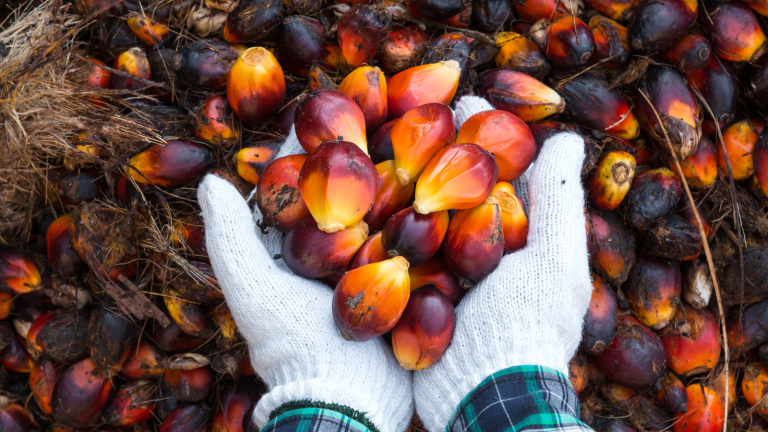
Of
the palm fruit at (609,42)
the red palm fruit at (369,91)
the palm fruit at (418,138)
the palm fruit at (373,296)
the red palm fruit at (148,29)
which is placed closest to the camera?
the palm fruit at (373,296)

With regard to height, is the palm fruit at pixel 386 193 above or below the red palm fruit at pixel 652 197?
above

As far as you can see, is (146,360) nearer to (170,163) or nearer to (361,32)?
(170,163)

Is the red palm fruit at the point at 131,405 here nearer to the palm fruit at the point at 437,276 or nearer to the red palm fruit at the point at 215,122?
the red palm fruit at the point at 215,122

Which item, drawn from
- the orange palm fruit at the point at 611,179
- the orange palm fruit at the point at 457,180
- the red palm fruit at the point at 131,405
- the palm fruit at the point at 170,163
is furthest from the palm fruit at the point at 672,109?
the red palm fruit at the point at 131,405

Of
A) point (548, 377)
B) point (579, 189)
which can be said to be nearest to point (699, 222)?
point (579, 189)

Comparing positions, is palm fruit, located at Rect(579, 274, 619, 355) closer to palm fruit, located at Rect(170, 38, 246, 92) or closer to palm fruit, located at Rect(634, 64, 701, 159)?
palm fruit, located at Rect(634, 64, 701, 159)

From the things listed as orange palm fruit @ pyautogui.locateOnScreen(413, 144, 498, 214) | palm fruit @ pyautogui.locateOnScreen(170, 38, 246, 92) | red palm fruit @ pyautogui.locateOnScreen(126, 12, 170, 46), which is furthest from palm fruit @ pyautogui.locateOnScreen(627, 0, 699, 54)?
red palm fruit @ pyautogui.locateOnScreen(126, 12, 170, 46)

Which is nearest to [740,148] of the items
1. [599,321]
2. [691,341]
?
[691,341]
